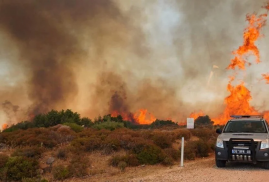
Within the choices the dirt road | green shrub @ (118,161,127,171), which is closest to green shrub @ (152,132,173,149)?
green shrub @ (118,161,127,171)

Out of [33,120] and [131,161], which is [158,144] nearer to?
[131,161]

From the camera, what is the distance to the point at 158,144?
734 inches

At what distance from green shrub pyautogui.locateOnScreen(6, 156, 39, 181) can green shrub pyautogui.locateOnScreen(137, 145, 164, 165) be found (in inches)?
214

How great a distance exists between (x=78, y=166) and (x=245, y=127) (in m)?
8.20

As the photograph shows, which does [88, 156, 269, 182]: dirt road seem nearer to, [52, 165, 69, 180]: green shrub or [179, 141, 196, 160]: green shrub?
[52, 165, 69, 180]: green shrub

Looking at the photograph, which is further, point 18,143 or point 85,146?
point 18,143

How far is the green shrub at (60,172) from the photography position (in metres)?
12.6

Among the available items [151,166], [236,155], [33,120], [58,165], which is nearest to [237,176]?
[236,155]

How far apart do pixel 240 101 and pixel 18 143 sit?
27379 millimetres

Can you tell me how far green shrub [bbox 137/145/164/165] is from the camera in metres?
15.4

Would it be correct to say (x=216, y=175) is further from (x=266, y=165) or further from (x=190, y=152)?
(x=190, y=152)

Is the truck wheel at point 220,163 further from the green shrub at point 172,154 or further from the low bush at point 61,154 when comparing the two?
the low bush at point 61,154

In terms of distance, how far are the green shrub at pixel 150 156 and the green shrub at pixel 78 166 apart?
2954mm

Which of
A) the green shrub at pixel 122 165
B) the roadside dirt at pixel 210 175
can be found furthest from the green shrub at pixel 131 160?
the roadside dirt at pixel 210 175
